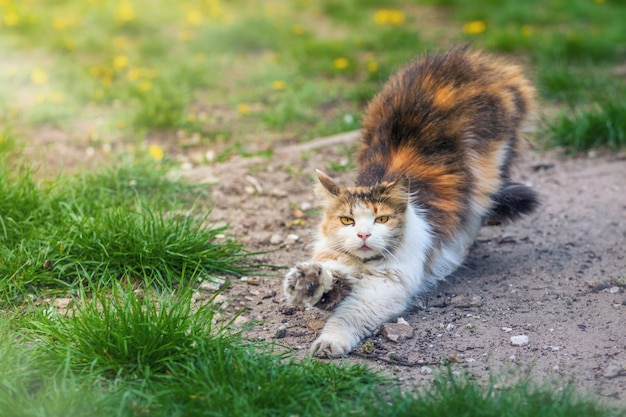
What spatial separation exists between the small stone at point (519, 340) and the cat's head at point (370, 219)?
768 mm

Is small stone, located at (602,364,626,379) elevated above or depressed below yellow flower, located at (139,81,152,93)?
below

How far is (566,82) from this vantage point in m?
7.24

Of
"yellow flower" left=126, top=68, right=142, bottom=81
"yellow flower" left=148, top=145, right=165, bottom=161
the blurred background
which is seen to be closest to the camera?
"yellow flower" left=148, top=145, right=165, bottom=161

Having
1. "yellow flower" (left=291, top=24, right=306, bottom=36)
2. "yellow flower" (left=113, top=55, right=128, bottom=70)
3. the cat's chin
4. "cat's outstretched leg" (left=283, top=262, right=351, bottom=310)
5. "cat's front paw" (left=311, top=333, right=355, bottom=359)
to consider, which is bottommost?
"cat's front paw" (left=311, top=333, right=355, bottom=359)

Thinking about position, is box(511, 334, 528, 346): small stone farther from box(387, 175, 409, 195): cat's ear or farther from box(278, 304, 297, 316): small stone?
box(278, 304, 297, 316): small stone

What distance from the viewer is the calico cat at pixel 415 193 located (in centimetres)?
408

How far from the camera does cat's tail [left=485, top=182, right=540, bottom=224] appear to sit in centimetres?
486

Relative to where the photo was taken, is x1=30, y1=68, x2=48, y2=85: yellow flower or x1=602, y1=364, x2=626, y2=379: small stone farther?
x1=30, y1=68, x2=48, y2=85: yellow flower

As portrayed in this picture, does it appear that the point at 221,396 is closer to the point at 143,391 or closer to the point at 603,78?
the point at 143,391

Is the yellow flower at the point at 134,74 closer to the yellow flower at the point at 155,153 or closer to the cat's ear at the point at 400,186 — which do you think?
the yellow flower at the point at 155,153

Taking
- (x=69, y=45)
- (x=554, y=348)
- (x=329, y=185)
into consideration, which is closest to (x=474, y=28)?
(x=69, y=45)

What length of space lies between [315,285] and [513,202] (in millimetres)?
1578

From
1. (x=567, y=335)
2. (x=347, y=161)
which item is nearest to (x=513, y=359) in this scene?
(x=567, y=335)

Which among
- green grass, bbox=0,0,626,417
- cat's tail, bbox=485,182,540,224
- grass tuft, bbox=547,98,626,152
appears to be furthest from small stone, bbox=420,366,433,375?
grass tuft, bbox=547,98,626,152
